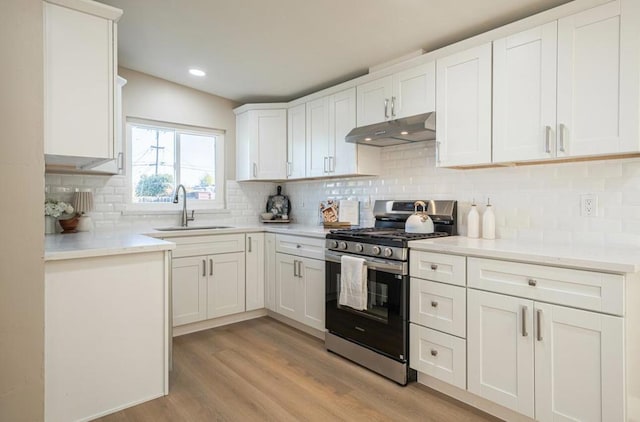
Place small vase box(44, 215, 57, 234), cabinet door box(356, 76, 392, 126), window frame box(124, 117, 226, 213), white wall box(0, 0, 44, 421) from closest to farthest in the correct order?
white wall box(0, 0, 44, 421) < cabinet door box(356, 76, 392, 126) < small vase box(44, 215, 57, 234) < window frame box(124, 117, 226, 213)

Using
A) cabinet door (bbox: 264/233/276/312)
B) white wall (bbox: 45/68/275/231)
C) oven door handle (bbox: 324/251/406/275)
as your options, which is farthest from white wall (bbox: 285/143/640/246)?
white wall (bbox: 45/68/275/231)

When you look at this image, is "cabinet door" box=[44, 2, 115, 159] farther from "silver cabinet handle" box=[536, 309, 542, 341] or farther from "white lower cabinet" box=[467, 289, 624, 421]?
"silver cabinet handle" box=[536, 309, 542, 341]

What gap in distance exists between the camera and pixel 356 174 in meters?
3.29

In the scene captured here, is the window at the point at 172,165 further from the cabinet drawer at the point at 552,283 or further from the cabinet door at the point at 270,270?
the cabinet drawer at the point at 552,283

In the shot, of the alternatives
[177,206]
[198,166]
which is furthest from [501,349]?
[198,166]

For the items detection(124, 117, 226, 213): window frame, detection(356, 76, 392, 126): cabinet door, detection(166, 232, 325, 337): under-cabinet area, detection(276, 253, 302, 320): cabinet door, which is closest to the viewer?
detection(356, 76, 392, 126): cabinet door

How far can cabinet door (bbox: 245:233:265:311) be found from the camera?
11.9ft

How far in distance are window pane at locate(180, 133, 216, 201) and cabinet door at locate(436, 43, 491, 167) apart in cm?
265

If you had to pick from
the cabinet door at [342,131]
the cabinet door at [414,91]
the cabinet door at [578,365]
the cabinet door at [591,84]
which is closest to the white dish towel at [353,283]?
the cabinet door at [342,131]

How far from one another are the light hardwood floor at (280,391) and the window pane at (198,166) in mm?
1721

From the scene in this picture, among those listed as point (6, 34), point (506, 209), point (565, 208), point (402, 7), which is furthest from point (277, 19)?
point (565, 208)

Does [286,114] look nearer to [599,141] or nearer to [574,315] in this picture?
[599,141]

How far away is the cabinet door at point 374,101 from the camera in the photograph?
290 centimetres

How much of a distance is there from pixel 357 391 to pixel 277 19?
2.57 m
